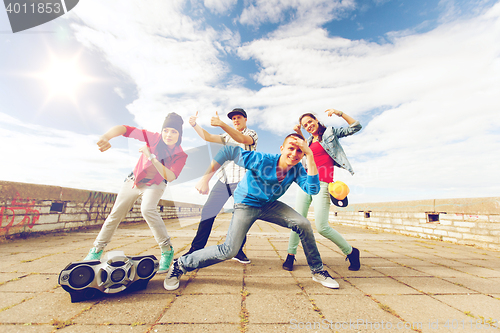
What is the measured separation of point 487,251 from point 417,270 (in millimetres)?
3047

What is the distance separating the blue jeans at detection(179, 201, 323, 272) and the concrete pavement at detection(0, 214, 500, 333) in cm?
24

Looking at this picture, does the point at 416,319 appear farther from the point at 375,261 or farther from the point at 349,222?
the point at 349,222

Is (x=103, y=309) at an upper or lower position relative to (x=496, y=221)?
lower

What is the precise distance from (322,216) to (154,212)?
6.77 ft

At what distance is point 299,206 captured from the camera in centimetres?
312

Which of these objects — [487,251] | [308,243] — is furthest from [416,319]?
[487,251]

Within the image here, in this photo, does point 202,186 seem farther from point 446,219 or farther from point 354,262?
point 446,219

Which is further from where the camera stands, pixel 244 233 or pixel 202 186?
pixel 202 186

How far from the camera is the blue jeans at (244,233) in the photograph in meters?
2.23

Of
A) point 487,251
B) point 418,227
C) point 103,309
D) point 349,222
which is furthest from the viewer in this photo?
point 349,222

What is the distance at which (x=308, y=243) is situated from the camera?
95.4 inches

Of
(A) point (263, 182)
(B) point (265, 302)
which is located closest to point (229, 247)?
(B) point (265, 302)

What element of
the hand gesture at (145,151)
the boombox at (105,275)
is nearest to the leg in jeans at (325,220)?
the boombox at (105,275)

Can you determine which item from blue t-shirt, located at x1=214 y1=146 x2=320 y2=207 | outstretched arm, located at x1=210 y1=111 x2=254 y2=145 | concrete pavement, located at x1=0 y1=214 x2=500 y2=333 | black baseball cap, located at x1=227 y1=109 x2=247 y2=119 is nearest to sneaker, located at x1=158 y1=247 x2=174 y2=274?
concrete pavement, located at x1=0 y1=214 x2=500 y2=333
